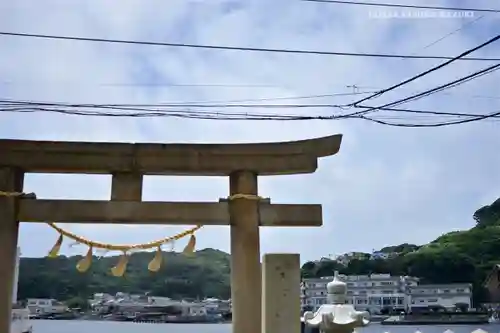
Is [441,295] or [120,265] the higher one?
[120,265]

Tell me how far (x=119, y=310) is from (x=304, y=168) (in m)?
25.8

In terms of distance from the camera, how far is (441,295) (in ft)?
140

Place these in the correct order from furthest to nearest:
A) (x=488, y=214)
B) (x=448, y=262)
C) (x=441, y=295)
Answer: (x=488, y=214) → (x=448, y=262) → (x=441, y=295)

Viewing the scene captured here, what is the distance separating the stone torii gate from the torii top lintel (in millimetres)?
12

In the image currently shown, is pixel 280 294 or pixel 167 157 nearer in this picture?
pixel 280 294

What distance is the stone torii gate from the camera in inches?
257

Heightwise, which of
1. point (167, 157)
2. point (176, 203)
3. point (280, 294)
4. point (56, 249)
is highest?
point (167, 157)

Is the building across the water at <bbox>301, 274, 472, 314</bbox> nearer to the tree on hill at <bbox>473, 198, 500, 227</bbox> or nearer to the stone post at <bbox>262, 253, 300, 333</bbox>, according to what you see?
the tree on hill at <bbox>473, 198, 500, 227</bbox>

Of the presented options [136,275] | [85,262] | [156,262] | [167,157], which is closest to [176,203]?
[167,157]

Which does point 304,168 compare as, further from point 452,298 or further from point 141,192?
point 452,298

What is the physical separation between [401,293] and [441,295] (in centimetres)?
403

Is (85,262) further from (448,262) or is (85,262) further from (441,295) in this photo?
(448,262)

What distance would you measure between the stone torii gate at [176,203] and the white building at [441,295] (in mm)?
37160

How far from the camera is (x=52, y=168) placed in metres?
6.72
